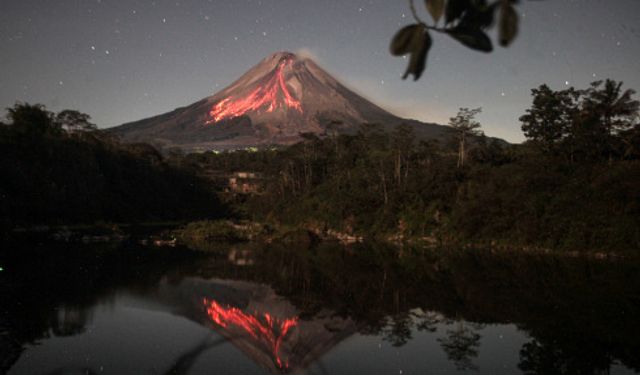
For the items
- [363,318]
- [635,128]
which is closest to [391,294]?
[363,318]

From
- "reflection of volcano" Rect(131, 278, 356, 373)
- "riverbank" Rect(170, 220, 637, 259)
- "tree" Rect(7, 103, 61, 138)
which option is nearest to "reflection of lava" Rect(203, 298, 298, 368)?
"reflection of volcano" Rect(131, 278, 356, 373)

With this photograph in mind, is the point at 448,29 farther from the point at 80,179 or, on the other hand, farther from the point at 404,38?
the point at 80,179

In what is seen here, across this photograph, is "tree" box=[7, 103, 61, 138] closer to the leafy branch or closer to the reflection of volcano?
the reflection of volcano

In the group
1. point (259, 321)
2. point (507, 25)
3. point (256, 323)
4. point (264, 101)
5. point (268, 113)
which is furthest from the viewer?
point (264, 101)

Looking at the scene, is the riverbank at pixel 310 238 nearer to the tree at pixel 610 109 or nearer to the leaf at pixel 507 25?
the tree at pixel 610 109

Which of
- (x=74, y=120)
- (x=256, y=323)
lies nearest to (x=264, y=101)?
(x=74, y=120)

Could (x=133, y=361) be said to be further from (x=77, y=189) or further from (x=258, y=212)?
(x=258, y=212)
